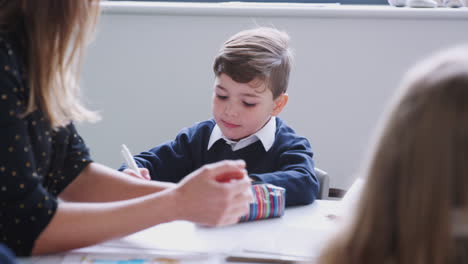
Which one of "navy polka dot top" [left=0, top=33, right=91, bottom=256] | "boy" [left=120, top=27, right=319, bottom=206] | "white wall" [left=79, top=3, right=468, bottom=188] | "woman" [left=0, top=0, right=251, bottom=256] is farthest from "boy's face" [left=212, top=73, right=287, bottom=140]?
"white wall" [left=79, top=3, right=468, bottom=188]

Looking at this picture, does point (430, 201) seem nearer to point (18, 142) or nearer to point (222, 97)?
point (18, 142)

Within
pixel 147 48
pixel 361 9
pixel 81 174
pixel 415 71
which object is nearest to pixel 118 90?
pixel 147 48

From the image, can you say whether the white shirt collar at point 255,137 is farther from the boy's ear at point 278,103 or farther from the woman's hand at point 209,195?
the woman's hand at point 209,195

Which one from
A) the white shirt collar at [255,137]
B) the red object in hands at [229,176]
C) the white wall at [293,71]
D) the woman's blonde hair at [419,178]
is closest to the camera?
the woman's blonde hair at [419,178]

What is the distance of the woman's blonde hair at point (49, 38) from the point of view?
91cm

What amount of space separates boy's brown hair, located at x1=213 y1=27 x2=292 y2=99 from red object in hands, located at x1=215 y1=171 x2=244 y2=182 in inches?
23.4

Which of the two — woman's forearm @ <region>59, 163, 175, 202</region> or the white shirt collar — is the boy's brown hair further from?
woman's forearm @ <region>59, 163, 175, 202</region>

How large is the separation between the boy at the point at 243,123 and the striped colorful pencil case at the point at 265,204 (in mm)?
327

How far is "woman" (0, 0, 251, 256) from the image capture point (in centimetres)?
85

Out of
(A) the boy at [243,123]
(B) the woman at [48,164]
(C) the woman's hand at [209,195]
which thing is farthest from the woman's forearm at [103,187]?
(A) the boy at [243,123]

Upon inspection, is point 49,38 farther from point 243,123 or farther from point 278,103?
point 278,103

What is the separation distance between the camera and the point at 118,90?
2.49 metres

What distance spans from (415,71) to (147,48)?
1.95 m

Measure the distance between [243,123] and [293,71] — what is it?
2.81 ft
